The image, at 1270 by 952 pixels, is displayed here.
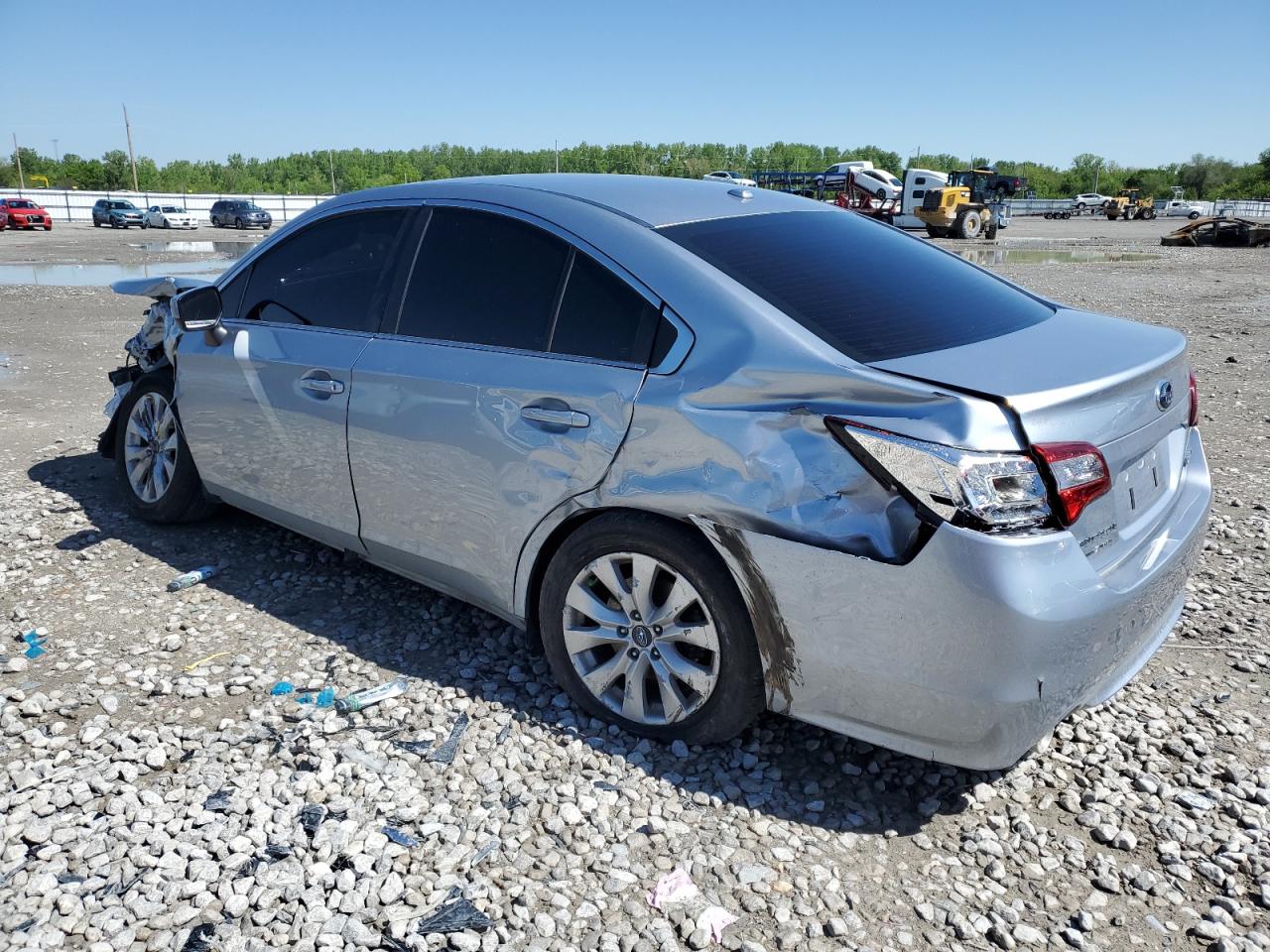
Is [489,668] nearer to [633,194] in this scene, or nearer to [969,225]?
[633,194]

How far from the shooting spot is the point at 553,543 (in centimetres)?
334

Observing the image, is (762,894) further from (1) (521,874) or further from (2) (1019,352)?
(2) (1019,352)

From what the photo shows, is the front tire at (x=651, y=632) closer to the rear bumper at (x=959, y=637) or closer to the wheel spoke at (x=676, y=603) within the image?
the wheel spoke at (x=676, y=603)

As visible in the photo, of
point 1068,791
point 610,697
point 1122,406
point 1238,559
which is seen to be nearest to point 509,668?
point 610,697

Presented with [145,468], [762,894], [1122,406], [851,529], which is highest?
[1122,406]

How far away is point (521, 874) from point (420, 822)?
38cm

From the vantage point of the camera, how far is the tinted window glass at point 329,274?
3.95m

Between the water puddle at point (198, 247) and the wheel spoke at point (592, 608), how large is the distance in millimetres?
25456

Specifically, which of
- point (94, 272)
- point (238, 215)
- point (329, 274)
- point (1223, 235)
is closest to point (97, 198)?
point (238, 215)

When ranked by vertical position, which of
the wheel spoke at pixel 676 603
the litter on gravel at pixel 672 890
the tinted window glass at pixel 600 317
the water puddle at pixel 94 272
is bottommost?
the litter on gravel at pixel 672 890

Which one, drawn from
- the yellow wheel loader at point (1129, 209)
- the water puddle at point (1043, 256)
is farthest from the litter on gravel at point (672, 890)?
the yellow wheel loader at point (1129, 209)

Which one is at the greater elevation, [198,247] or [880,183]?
[880,183]

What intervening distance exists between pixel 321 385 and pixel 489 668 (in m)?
1.32

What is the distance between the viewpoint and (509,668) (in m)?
3.79
